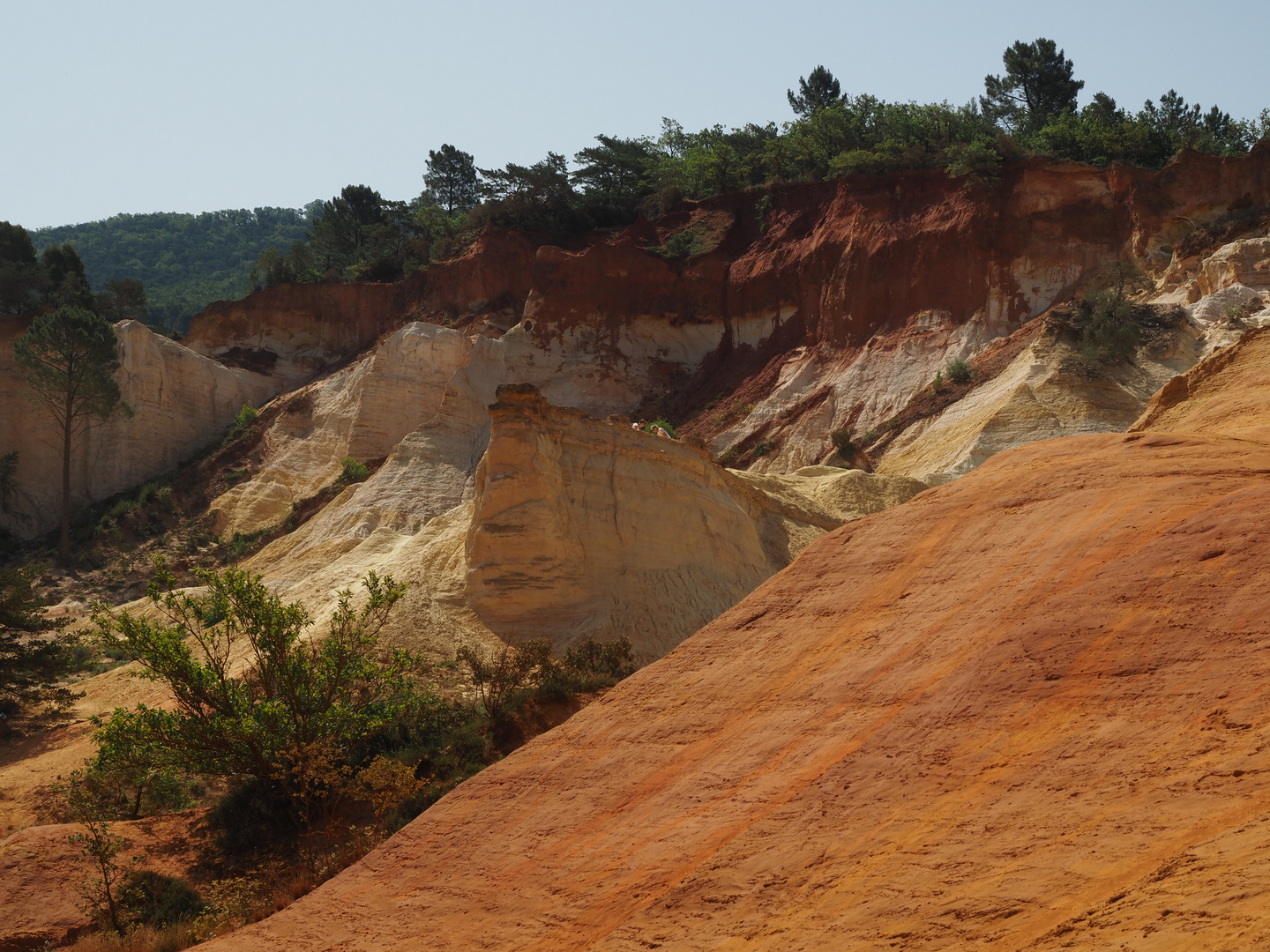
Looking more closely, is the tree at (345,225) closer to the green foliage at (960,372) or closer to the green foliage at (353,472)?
the green foliage at (353,472)

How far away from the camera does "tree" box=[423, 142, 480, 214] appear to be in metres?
71.0

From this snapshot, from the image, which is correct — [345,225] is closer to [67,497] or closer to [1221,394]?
[67,497]

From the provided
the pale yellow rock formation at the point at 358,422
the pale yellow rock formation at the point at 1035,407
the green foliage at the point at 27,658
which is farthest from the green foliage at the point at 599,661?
the pale yellow rock formation at the point at 358,422

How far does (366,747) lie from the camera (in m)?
16.2

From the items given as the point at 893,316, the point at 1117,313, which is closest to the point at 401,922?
the point at 1117,313

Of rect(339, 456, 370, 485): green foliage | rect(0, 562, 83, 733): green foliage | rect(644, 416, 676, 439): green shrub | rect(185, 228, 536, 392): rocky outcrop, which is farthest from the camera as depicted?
rect(185, 228, 536, 392): rocky outcrop

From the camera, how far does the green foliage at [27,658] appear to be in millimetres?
22719

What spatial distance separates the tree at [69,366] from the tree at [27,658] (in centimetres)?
2082

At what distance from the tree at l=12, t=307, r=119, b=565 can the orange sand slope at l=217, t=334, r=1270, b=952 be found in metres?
39.4

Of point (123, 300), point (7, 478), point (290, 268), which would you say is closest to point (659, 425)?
point (7, 478)

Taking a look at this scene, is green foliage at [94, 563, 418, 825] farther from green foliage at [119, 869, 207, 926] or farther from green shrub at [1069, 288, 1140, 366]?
green shrub at [1069, 288, 1140, 366]

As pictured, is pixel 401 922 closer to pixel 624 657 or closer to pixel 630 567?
pixel 624 657

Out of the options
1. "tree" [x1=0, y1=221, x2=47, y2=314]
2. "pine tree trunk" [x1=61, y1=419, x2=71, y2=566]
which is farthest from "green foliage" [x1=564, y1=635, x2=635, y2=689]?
"tree" [x1=0, y1=221, x2=47, y2=314]

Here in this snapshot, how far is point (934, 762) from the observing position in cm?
720
